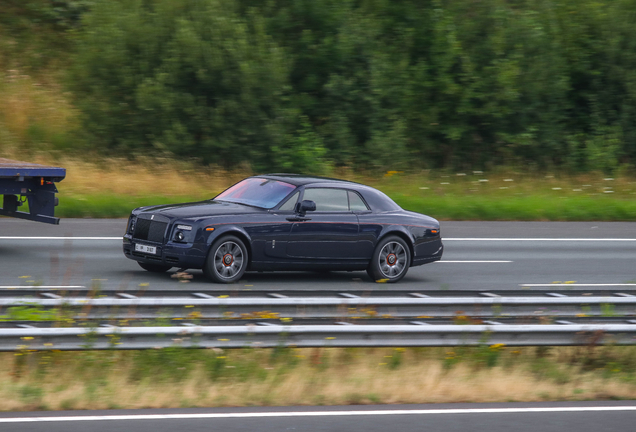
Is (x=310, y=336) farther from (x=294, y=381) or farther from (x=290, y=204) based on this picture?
(x=290, y=204)

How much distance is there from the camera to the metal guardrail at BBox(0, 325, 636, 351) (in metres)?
7.06

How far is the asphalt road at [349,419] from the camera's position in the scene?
620 cm

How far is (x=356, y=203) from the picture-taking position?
41.5 ft

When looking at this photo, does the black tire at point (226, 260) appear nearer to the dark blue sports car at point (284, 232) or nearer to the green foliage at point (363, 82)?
the dark blue sports car at point (284, 232)

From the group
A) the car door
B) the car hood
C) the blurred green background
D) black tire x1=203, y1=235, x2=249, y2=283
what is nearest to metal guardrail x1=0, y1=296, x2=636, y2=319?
black tire x1=203, y1=235, x2=249, y2=283

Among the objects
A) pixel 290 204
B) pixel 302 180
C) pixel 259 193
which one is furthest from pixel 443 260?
pixel 259 193

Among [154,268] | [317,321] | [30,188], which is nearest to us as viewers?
[317,321]

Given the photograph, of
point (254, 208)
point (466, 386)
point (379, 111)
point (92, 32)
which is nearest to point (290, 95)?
point (379, 111)

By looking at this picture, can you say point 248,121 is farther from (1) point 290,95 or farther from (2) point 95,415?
(2) point 95,415

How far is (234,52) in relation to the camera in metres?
24.6

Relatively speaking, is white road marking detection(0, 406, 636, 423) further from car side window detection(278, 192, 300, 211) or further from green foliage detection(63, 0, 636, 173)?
green foliage detection(63, 0, 636, 173)

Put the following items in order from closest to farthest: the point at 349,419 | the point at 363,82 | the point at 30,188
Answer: the point at 349,419 < the point at 30,188 < the point at 363,82

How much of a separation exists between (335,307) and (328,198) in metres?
4.42

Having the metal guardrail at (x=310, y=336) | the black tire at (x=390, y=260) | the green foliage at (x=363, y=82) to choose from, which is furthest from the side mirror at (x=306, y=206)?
the green foliage at (x=363, y=82)
